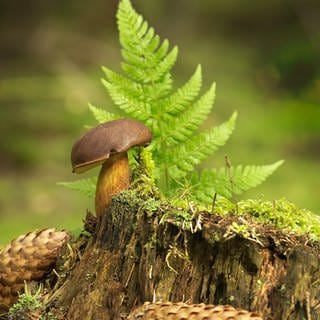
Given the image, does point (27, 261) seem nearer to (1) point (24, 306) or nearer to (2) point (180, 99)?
(1) point (24, 306)

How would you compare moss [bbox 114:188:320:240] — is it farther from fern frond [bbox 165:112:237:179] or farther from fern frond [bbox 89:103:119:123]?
fern frond [bbox 89:103:119:123]

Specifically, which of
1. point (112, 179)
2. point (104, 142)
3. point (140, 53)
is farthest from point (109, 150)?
point (140, 53)

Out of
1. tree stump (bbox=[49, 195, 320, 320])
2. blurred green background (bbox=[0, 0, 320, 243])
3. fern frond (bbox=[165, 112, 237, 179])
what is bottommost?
tree stump (bbox=[49, 195, 320, 320])

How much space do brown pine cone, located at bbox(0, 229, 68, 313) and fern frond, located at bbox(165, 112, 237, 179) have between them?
1.84 feet

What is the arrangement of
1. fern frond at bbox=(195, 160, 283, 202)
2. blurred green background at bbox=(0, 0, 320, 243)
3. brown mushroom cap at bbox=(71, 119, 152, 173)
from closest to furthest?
brown mushroom cap at bbox=(71, 119, 152, 173) < fern frond at bbox=(195, 160, 283, 202) < blurred green background at bbox=(0, 0, 320, 243)

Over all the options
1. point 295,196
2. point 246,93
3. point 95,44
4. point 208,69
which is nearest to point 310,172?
point 295,196

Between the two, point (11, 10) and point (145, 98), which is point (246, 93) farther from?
point (145, 98)

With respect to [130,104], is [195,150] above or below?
below

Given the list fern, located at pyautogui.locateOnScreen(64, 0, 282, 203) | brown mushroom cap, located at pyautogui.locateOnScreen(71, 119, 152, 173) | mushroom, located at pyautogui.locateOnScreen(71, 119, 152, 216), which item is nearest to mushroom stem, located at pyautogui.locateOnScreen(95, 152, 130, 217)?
mushroom, located at pyautogui.locateOnScreen(71, 119, 152, 216)

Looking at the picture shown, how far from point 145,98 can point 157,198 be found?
2.27 ft

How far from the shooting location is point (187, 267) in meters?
2.63

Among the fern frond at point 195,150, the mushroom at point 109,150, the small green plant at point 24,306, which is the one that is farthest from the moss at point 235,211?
the small green plant at point 24,306

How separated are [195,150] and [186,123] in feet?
0.40

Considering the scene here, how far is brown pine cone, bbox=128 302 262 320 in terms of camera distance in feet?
7.70
